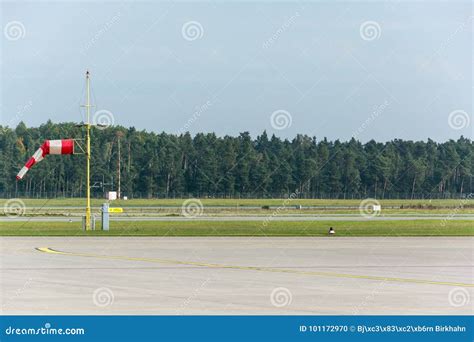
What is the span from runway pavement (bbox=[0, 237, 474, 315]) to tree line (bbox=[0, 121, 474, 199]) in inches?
4412

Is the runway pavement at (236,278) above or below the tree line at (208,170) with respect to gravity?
below

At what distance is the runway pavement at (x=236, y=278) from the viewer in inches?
680

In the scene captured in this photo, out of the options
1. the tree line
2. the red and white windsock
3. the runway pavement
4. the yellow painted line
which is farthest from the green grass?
the tree line

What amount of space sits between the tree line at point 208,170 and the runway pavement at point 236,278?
368 ft

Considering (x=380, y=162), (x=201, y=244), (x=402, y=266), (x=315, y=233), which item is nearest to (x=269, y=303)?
(x=402, y=266)

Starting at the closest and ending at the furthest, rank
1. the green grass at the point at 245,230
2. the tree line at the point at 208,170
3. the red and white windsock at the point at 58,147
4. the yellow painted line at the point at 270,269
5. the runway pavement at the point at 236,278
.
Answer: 1. the runway pavement at the point at 236,278
2. the yellow painted line at the point at 270,269
3. the green grass at the point at 245,230
4. the red and white windsock at the point at 58,147
5. the tree line at the point at 208,170

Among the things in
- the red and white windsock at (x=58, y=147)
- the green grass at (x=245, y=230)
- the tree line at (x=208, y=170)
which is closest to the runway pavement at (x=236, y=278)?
Answer: the green grass at (x=245, y=230)

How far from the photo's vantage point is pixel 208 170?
16412 cm

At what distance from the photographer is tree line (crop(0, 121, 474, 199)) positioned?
16088cm

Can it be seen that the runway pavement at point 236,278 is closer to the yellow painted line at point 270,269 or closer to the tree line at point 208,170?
the yellow painted line at point 270,269

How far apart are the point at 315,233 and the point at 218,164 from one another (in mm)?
118715

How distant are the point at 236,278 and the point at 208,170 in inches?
5568
